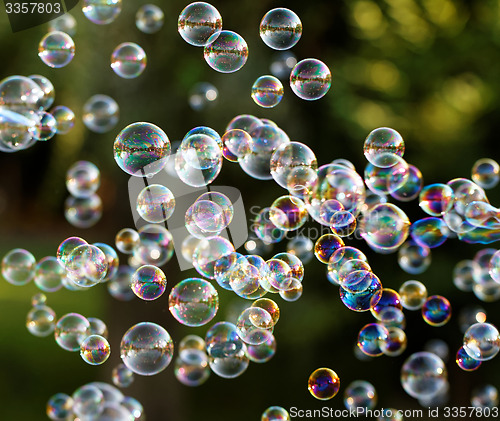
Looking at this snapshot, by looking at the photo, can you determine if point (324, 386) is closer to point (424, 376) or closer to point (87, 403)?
point (424, 376)

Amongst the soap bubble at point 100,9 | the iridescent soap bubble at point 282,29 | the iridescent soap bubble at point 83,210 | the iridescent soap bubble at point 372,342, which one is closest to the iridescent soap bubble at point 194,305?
the iridescent soap bubble at point 372,342

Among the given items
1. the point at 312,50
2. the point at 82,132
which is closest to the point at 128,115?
the point at 82,132

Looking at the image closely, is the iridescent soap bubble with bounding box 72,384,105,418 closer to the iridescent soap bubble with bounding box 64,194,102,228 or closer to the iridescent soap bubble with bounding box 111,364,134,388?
the iridescent soap bubble with bounding box 111,364,134,388

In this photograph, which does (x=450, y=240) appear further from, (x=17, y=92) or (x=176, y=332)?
(x=17, y=92)

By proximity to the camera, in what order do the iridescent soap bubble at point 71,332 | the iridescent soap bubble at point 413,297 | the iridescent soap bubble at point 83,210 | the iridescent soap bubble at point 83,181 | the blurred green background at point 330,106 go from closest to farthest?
the iridescent soap bubble at point 71,332
the iridescent soap bubble at point 413,297
the iridescent soap bubble at point 83,181
the iridescent soap bubble at point 83,210
the blurred green background at point 330,106

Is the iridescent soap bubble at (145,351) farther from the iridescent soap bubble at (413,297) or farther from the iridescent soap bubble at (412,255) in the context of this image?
the iridescent soap bubble at (412,255)

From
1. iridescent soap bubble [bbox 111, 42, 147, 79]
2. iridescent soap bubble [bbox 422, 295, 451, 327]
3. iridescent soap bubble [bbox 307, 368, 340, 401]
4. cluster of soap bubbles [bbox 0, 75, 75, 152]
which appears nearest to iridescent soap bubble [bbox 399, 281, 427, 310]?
iridescent soap bubble [bbox 422, 295, 451, 327]
